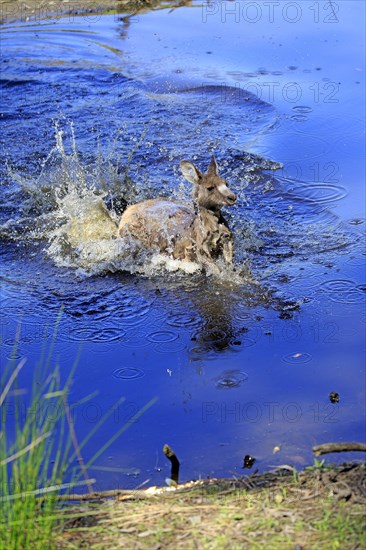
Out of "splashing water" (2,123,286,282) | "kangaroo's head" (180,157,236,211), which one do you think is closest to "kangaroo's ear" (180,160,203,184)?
"kangaroo's head" (180,157,236,211)

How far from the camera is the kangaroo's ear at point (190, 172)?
7.57 m

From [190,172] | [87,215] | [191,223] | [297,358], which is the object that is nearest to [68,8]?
[87,215]

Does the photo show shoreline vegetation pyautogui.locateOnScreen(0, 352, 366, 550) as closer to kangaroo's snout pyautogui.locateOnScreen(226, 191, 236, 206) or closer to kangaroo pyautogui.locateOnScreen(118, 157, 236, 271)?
kangaroo's snout pyautogui.locateOnScreen(226, 191, 236, 206)

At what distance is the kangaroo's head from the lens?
7.39m

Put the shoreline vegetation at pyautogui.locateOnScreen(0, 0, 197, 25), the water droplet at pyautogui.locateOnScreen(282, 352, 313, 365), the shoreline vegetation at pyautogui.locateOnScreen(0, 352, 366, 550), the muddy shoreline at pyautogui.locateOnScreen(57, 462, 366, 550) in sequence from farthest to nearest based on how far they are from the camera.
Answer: the shoreline vegetation at pyautogui.locateOnScreen(0, 0, 197, 25) → the water droplet at pyautogui.locateOnScreen(282, 352, 313, 365) → the muddy shoreline at pyautogui.locateOnScreen(57, 462, 366, 550) → the shoreline vegetation at pyautogui.locateOnScreen(0, 352, 366, 550)

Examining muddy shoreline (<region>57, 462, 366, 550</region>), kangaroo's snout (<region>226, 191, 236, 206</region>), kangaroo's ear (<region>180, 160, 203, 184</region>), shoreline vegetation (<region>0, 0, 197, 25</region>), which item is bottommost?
muddy shoreline (<region>57, 462, 366, 550</region>)

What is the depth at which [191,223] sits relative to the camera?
8047 mm

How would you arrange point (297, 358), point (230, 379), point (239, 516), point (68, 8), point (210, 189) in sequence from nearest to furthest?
point (239, 516) < point (230, 379) < point (297, 358) < point (210, 189) < point (68, 8)

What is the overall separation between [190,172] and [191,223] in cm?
54

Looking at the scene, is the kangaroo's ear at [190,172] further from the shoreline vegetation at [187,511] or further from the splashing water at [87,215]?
the shoreline vegetation at [187,511]

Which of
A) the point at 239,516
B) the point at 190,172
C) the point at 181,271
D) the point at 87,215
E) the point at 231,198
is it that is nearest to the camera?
the point at 239,516

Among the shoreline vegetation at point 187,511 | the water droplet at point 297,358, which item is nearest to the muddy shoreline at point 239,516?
the shoreline vegetation at point 187,511

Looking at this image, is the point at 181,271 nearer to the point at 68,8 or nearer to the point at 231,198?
the point at 231,198

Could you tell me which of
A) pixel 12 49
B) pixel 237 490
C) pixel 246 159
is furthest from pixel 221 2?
pixel 237 490
